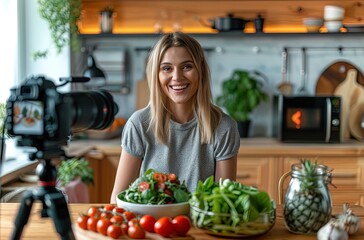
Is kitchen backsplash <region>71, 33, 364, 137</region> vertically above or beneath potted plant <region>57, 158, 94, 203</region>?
above

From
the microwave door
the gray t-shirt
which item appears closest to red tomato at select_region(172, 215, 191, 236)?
the gray t-shirt

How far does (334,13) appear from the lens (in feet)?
12.8

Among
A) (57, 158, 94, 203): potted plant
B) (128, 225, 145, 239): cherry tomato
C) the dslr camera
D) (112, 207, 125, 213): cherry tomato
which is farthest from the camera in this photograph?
(57, 158, 94, 203): potted plant

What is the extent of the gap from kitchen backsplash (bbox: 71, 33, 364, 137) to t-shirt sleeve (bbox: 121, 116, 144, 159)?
6.70 feet

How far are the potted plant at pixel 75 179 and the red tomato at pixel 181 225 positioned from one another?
5.27 ft

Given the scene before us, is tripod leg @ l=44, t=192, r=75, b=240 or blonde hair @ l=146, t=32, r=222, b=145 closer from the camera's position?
tripod leg @ l=44, t=192, r=75, b=240

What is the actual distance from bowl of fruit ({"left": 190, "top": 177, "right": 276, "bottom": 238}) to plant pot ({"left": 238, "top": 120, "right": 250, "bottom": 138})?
2452 mm

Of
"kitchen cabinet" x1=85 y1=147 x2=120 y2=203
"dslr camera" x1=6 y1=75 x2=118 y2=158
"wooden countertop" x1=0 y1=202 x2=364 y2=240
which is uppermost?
"dslr camera" x1=6 y1=75 x2=118 y2=158

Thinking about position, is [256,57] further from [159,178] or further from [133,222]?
[133,222]

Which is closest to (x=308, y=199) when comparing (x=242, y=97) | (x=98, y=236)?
(x=98, y=236)

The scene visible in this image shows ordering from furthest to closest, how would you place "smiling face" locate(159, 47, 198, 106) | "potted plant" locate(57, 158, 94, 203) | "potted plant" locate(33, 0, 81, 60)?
"potted plant" locate(33, 0, 81, 60) → "potted plant" locate(57, 158, 94, 203) → "smiling face" locate(159, 47, 198, 106)

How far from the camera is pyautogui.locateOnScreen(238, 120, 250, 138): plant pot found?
396 cm

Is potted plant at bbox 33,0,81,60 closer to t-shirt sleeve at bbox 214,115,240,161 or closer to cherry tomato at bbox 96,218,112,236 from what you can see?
t-shirt sleeve at bbox 214,115,240,161

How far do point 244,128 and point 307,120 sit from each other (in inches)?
19.6
